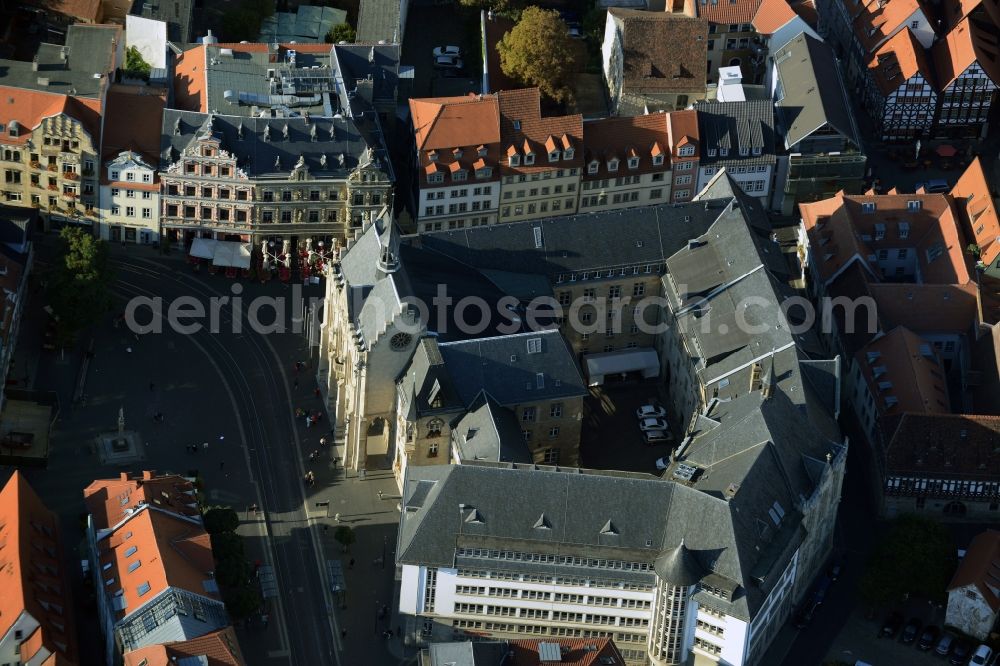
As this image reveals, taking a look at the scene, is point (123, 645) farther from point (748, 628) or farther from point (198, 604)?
point (748, 628)

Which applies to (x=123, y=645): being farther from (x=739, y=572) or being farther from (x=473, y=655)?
(x=739, y=572)

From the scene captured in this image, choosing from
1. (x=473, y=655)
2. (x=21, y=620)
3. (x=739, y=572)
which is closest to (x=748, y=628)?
(x=739, y=572)

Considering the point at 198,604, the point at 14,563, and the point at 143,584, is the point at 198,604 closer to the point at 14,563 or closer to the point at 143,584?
the point at 143,584

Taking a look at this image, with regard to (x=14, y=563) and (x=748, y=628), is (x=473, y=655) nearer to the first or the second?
(x=748, y=628)

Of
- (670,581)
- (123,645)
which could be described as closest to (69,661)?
(123,645)
